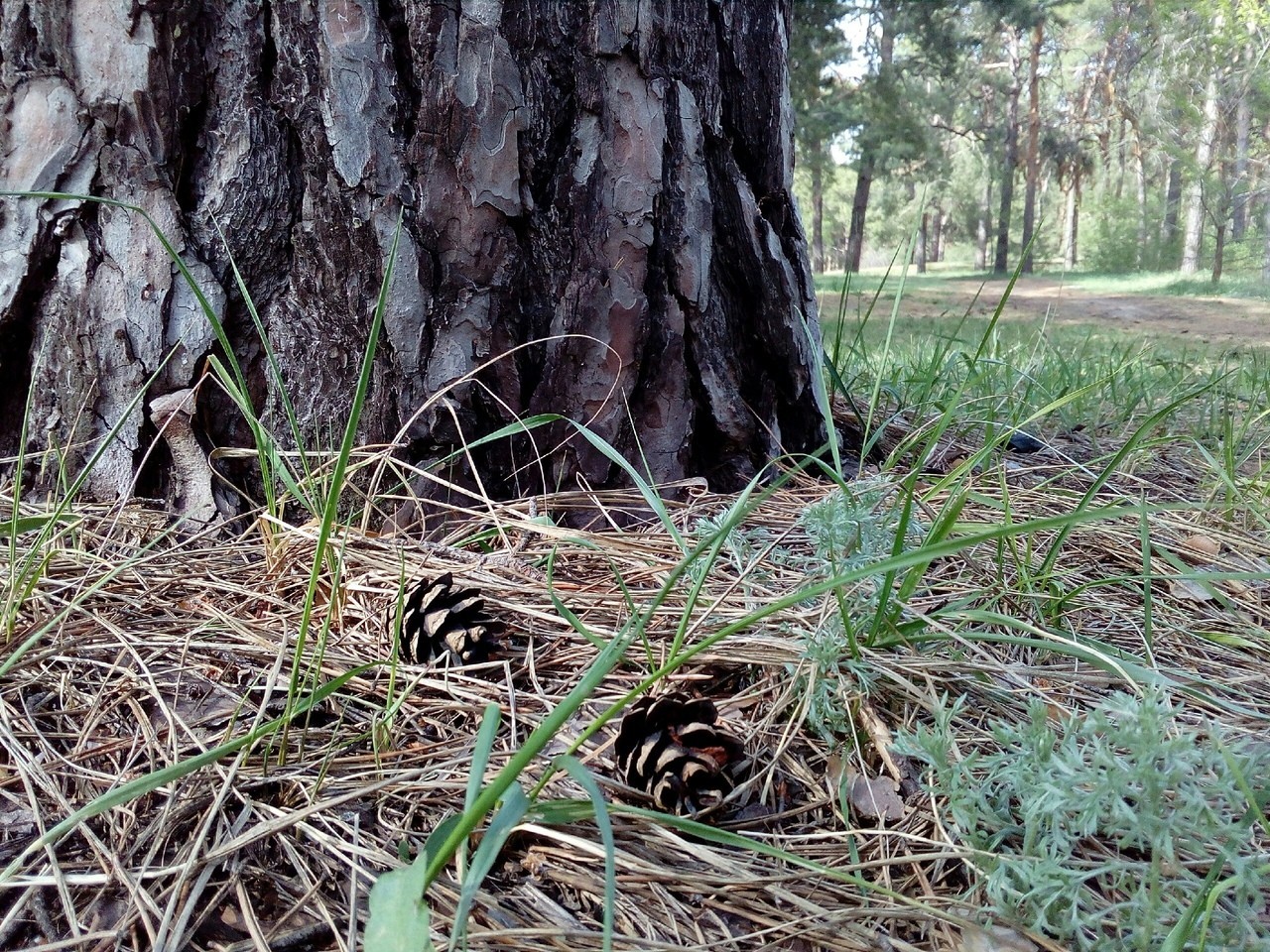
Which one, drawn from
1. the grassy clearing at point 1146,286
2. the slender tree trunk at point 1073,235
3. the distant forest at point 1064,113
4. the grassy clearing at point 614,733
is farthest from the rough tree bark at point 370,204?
the slender tree trunk at point 1073,235

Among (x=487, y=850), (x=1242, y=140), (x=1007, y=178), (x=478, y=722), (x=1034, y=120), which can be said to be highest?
(x=1034, y=120)

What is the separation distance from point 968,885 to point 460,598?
61cm

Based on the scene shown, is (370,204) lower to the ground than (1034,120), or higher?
lower

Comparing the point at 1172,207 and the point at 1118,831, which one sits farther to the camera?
the point at 1172,207

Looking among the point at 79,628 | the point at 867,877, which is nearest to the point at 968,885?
the point at 867,877

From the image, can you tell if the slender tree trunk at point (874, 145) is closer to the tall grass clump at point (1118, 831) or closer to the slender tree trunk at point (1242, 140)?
the slender tree trunk at point (1242, 140)

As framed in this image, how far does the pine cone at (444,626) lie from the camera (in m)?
0.96

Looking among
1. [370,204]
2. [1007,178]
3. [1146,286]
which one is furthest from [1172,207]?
[370,204]

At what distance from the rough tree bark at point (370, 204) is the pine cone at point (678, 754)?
0.66 m

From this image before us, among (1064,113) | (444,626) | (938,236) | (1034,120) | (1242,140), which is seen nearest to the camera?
(444,626)

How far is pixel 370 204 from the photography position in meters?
1.24

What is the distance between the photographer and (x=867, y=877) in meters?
0.69

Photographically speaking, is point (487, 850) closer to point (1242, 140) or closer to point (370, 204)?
point (370, 204)

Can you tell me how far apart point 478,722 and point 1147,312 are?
12.6m
